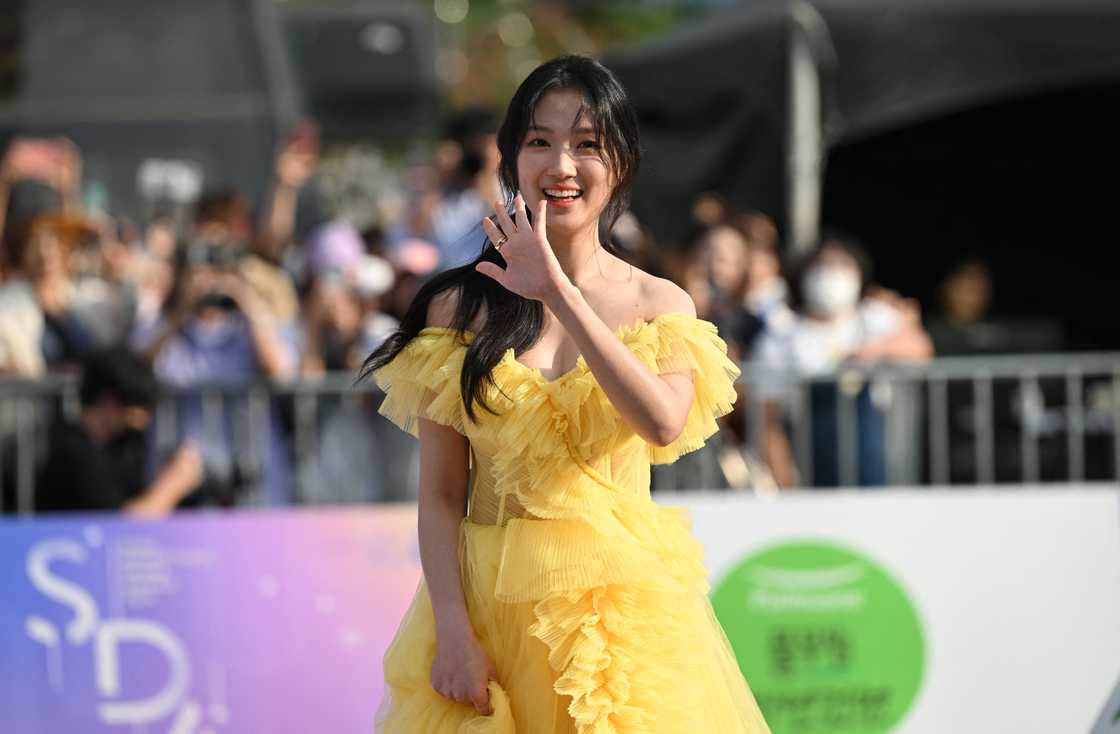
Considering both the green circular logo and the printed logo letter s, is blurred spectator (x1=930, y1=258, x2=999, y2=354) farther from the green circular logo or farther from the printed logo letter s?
the printed logo letter s

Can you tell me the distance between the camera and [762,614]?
269 inches

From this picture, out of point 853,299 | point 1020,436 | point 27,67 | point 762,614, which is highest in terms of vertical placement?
point 27,67

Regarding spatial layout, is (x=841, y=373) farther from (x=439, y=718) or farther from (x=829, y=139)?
(x=439, y=718)

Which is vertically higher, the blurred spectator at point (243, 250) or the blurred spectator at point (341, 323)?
the blurred spectator at point (243, 250)

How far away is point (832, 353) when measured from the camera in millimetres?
8711

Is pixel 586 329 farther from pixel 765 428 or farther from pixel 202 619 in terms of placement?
pixel 765 428

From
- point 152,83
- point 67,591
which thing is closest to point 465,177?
point 67,591

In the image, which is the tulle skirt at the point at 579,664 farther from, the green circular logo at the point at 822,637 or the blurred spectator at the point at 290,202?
the blurred spectator at the point at 290,202

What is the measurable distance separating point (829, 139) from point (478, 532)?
692 cm

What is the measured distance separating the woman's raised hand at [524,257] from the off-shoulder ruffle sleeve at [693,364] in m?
0.27

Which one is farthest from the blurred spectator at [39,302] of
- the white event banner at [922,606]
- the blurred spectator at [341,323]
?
the white event banner at [922,606]

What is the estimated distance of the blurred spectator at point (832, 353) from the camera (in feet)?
27.3

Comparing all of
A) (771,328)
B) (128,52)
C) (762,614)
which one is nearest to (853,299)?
(771,328)

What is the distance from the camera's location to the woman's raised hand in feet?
10.7
